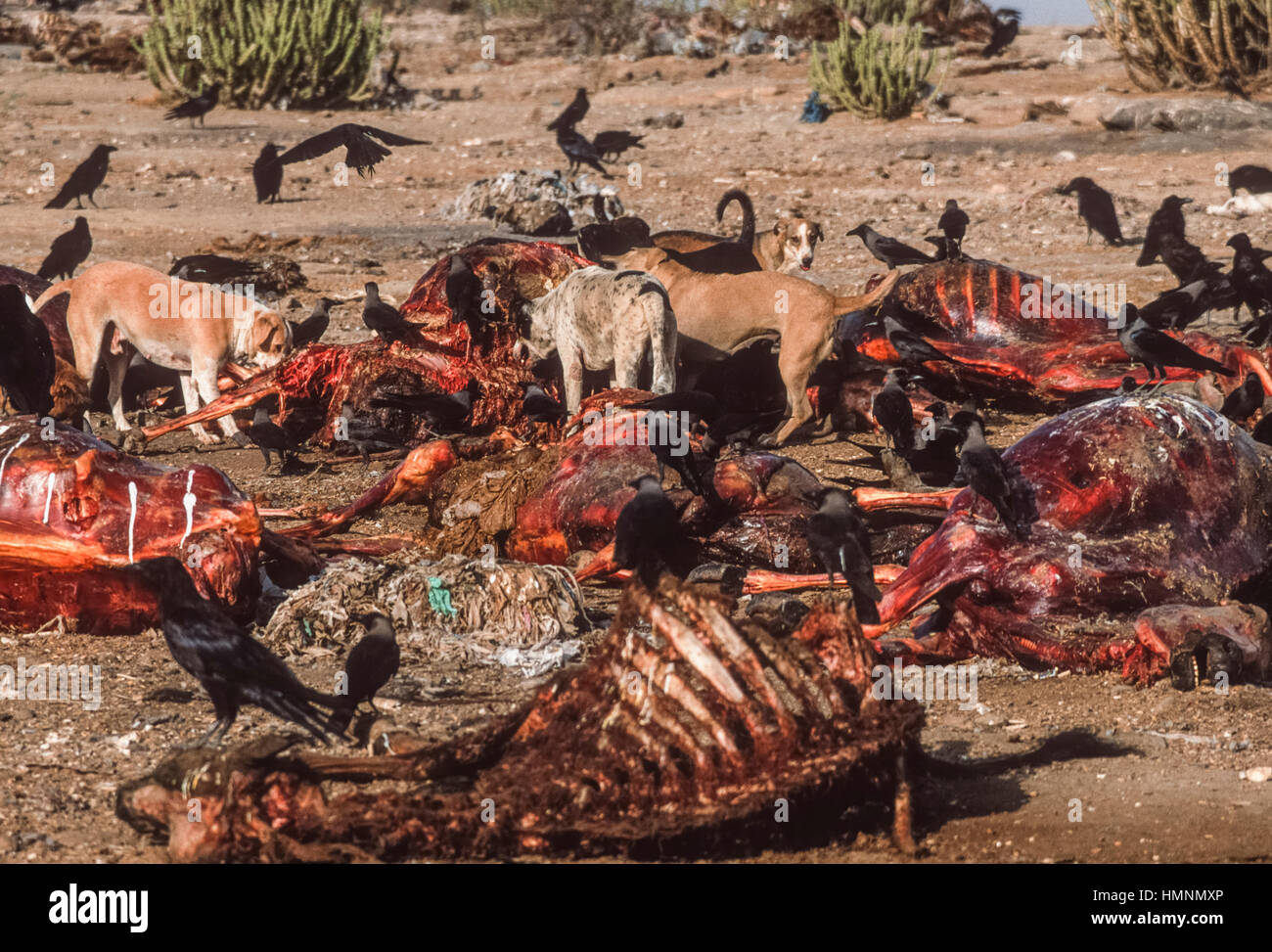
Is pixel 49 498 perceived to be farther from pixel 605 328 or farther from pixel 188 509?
pixel 605 328

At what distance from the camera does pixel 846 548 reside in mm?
4926

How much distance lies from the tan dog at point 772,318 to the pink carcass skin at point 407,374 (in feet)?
3.03

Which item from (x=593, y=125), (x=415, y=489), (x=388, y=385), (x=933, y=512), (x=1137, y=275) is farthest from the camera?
(x=593, y=125)

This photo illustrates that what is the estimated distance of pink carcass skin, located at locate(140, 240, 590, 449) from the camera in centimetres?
796

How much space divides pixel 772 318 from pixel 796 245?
6.25 ft

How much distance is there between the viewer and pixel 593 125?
1983cm

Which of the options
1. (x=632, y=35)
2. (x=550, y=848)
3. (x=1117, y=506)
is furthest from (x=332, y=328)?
(x=632, y=35)

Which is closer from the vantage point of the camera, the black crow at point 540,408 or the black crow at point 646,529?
the black crow at point 646,529

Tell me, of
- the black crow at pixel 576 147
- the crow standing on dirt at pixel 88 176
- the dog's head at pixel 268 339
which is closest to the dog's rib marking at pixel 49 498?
the dog's head at pixel 268 339

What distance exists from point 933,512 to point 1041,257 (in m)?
7.23

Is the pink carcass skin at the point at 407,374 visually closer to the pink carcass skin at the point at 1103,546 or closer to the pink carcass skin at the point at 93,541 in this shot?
the pink carcass skin at the point at 93,541

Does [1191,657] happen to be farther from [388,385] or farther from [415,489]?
[388,385]

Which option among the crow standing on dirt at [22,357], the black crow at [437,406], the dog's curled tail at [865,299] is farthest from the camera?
the dog's curled tail at [865,299]

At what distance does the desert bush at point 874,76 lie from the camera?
19469 mm
